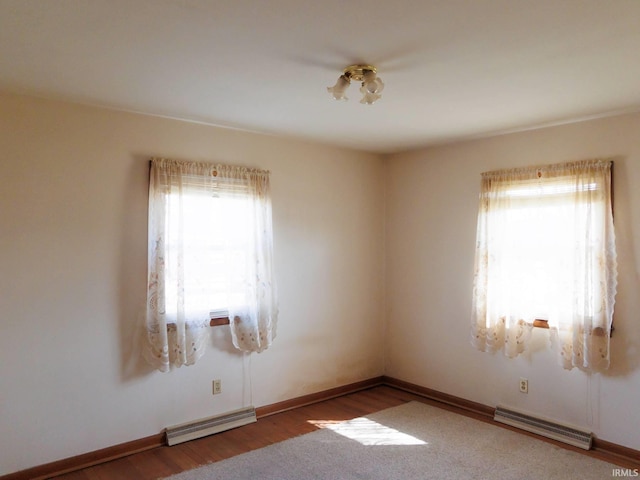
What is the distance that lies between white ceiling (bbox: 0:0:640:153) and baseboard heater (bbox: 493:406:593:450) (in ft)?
7.86

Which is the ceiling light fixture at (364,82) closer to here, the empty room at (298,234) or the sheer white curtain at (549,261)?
the empty room at (298,234)

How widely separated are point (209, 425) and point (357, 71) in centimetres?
288

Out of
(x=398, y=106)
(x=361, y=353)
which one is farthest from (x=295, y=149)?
(x=361, y=353)

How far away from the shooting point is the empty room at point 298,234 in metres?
2.15

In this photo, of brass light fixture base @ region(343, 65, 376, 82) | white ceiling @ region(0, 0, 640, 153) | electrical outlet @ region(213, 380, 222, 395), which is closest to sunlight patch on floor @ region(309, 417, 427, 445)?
electrical outlet @ region(213, 380, 222, 395)

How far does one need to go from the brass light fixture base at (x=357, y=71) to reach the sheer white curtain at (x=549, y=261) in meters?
1.94

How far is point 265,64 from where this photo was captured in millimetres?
2387

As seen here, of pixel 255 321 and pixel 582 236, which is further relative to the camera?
pixel 255 321

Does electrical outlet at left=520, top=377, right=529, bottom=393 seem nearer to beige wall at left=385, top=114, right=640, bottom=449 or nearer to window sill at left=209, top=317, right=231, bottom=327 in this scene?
beige wall at left=385, top=114, right=640, bottom=449

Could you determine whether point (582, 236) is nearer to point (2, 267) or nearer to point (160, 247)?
point (160, 247)

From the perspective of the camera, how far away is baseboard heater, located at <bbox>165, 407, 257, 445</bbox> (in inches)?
134

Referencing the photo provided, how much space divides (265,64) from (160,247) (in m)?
1.62

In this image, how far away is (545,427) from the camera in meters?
3.54

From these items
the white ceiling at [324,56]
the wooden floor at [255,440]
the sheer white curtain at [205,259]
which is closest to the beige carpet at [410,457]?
the wooden floor at [255,440]
